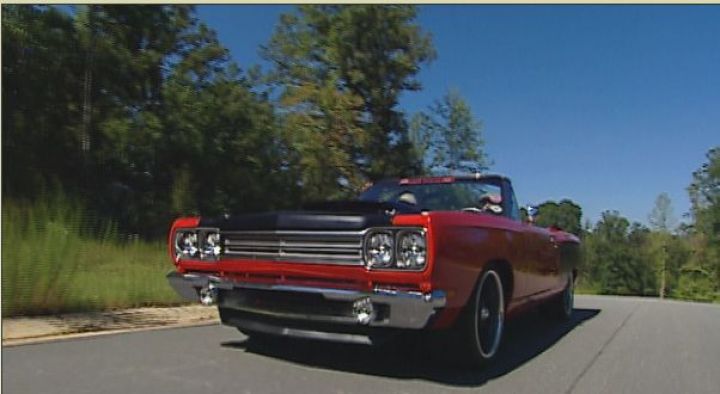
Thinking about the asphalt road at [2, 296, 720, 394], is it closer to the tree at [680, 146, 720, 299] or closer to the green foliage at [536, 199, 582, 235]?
the green foliage at [536, 199, 582, 235]

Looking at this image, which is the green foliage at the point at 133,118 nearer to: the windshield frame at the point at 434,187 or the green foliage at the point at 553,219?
the windshield frame at the point at 434,187

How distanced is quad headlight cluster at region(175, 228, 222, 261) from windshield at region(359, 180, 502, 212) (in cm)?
172

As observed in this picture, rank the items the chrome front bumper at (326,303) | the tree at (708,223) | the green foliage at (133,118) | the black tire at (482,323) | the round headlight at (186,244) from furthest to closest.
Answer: the tree at (708,223) < the green foliage at (133,118) < the round headlight at (186,244) < the black tire at (482,323) < the chrome front bumper at (326,303)

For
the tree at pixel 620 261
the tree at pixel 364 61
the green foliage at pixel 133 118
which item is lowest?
the tree at pixel 620 261

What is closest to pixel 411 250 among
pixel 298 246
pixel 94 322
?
pixel 298 246

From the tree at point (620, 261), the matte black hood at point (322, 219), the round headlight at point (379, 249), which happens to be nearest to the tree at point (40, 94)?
the matte black hood at point (322, 219)

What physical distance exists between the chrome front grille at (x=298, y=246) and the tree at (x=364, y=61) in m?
16.2

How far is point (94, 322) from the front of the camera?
596 cm

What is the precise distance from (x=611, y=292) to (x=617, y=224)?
10860 mm

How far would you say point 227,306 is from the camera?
4395 millimetres

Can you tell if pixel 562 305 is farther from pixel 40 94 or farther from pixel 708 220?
pixel 708 220

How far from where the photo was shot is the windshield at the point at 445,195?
543cm

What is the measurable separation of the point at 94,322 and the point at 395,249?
3.58m

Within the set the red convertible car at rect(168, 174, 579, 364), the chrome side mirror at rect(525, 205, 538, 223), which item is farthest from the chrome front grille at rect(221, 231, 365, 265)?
the chrome side mirror at rect(525, 205, 538, 223)
